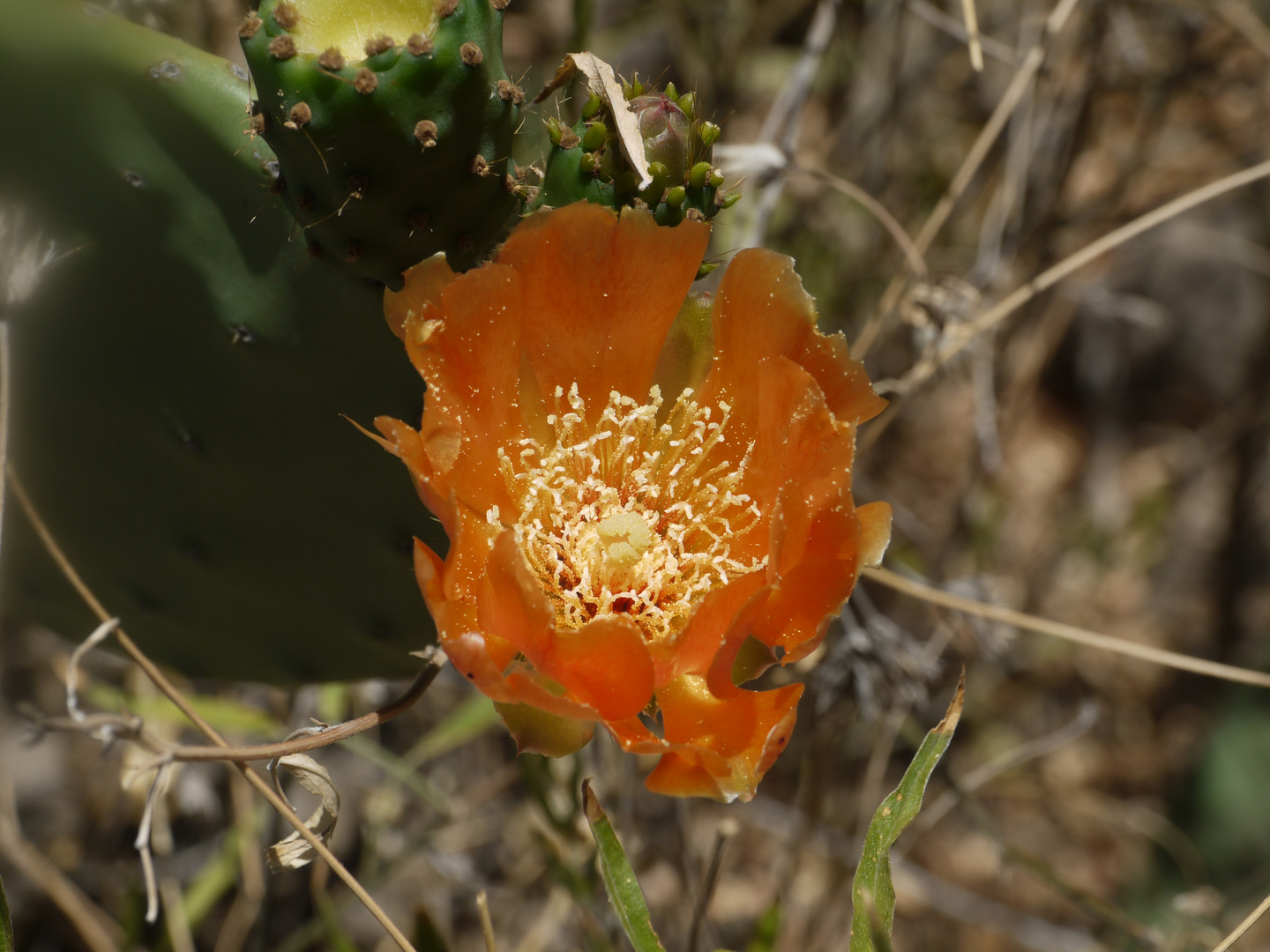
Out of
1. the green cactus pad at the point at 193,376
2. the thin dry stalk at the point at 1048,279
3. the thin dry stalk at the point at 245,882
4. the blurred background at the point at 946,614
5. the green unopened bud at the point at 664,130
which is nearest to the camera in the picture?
the green unopened bud at the point at 664,130

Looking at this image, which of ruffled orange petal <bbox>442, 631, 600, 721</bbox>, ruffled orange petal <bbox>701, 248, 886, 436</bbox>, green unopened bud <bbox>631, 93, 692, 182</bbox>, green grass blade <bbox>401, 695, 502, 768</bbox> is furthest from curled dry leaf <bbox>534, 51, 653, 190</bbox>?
green grass blade <bbox>401, 695, 502, 768</bbox>

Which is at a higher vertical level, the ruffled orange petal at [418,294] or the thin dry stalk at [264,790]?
the ruffled orange petal at [418,294]

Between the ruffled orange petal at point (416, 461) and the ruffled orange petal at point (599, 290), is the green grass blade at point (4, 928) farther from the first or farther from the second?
the ruffled orange petal at point (599, 290)

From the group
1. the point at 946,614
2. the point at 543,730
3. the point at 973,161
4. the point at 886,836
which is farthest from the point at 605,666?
the point at 946,614

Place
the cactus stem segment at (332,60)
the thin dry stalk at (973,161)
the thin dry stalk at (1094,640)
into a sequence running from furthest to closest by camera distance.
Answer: the thin dry stalk at (973,161)
the thin dry stalk at (1094,640)
the cactus stem segment at (332,60)

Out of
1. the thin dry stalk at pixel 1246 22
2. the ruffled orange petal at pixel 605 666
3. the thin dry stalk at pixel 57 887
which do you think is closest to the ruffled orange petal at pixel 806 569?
the ruffled orange petal at pixel 605 666
